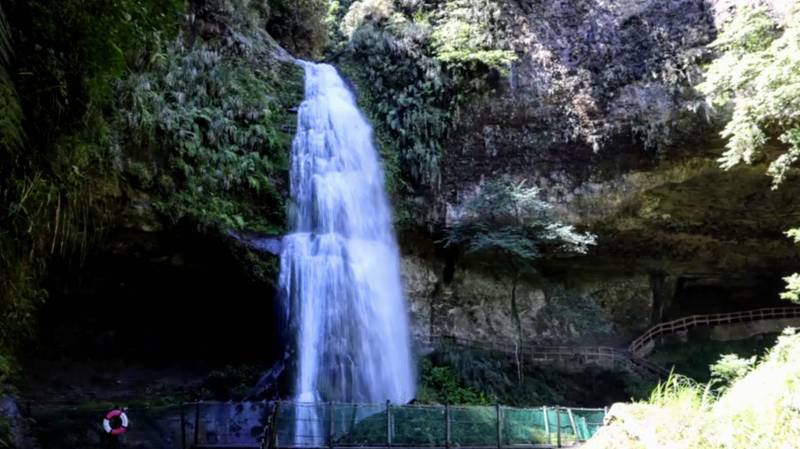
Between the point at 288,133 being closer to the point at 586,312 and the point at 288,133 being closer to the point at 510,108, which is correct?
the point at 510,108

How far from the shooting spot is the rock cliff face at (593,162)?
636 inches

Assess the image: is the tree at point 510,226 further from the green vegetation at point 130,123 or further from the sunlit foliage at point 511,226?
the green vegetation at point 130,123

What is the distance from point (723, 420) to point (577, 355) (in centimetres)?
1447

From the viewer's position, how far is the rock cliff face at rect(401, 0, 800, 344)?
16156mm

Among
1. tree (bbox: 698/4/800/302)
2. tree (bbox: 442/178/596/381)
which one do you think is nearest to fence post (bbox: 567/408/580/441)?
tree (bbox: 698/4/800/302)

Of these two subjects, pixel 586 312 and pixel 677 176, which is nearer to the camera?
pixel 677 176

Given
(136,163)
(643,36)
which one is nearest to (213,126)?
(136,163)

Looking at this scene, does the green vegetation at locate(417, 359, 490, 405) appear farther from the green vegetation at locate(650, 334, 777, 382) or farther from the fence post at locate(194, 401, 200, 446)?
the green vegetation at locate(650, 334, 777, 382)

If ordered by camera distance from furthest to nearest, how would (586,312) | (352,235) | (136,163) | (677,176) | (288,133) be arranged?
(586,312) → (677,176) → (288,133) → (352,235) → (136,163)

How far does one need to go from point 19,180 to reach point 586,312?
1731cm

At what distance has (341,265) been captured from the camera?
44.1 feet

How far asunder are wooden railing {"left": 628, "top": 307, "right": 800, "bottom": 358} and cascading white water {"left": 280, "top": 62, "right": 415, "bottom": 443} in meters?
8.97

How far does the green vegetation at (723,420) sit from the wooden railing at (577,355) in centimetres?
1214

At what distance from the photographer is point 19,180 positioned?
15.8ft
